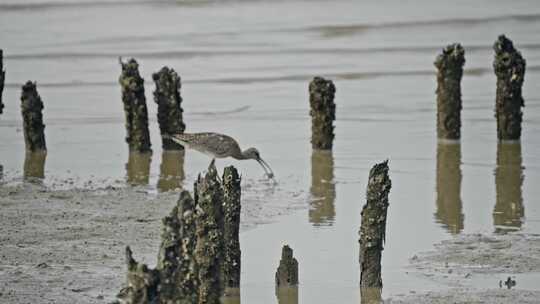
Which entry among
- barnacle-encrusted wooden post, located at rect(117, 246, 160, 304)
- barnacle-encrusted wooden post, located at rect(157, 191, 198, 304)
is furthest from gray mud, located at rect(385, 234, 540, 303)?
barnacle-encrusted wooden post, located at rect(117, 246, 160, 304)

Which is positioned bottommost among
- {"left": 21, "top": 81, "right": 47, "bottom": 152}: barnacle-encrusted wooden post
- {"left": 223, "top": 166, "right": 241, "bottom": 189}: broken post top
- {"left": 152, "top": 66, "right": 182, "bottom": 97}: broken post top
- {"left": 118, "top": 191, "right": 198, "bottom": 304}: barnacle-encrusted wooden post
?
{"left": 118, "top": 191, "right": 198, "bottom": 304}: barnacle-encrusted wooden post

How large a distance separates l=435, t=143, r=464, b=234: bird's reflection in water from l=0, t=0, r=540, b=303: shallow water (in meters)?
0.03

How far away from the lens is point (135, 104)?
51.4ft

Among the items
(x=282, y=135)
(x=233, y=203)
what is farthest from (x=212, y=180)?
(x=282, y=135)

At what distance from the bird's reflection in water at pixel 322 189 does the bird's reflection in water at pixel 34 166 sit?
300 centimetres

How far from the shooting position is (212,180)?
8.88 m

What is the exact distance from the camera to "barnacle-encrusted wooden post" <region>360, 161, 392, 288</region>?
952 cm

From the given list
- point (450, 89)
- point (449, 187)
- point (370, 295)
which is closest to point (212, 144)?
point (449, 187)

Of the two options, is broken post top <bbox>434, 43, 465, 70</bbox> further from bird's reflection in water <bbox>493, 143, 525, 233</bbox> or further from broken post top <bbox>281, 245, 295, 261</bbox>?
broken post top <bbox>281, 245, 295, 261</bbox>

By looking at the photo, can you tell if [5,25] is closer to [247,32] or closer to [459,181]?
[247,32]

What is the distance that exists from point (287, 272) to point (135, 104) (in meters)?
6.16

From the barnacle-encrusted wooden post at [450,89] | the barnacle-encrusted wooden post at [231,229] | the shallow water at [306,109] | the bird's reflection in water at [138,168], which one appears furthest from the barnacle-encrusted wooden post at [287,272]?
the barnacle-encrusted wooden post at [450,89]

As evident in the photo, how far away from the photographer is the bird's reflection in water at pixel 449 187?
40.7 feet

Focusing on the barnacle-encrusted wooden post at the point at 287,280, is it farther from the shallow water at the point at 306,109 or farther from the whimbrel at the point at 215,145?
the whimbrel at the point at 215,145
